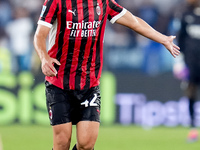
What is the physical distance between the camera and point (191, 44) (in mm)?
10797

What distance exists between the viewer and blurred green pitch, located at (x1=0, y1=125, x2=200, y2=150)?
370 inches

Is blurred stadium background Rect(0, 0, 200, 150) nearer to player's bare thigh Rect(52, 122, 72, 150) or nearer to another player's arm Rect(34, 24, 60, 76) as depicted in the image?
player's bare thigh Rect(52, 122, 72, 150)

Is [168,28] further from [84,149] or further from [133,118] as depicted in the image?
[84,149]

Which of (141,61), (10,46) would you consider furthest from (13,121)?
(141,61)

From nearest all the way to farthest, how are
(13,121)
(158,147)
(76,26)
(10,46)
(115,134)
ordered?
(76,26) < (158,147) < (115,134) < (13,121) < (10,46)

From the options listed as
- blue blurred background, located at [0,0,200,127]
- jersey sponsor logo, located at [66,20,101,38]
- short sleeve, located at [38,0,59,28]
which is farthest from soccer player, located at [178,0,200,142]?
short sleeve, located at [38,0,59,28]

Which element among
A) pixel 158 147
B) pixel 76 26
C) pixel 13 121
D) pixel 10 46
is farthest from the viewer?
pixel 10 46

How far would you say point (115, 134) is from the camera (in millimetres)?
10859

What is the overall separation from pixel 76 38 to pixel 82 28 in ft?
0.39

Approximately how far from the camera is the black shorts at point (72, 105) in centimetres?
626

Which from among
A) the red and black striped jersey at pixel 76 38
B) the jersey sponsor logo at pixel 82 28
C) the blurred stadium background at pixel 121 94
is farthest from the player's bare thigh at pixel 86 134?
the blurred stadium background at pixel 121 94

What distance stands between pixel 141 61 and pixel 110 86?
91cm

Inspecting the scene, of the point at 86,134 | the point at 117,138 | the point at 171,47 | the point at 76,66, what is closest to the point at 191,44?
the point at 117,138

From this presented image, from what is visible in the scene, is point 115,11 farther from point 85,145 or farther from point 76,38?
point 85,145
